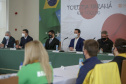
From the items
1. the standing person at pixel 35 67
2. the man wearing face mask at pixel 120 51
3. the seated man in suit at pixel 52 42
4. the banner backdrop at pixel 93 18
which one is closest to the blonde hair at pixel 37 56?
the standing person at pixel 35 67

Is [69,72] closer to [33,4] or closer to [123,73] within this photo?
[123,73]

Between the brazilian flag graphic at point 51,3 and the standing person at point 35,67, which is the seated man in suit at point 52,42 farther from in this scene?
the standing person at point 35,67

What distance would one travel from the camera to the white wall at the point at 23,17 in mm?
8430

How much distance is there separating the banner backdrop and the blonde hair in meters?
4.90

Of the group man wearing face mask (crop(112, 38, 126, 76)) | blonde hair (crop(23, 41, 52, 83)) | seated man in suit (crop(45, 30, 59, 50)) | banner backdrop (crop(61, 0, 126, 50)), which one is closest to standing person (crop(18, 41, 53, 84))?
blonde hair (crop(23, 41, 52, 83))

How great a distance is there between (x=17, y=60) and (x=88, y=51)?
3729 millimetres

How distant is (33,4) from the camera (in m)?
8.46

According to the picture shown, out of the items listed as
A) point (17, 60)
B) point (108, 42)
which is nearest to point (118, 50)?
point (108, 42)

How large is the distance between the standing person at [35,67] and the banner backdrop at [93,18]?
492 cm

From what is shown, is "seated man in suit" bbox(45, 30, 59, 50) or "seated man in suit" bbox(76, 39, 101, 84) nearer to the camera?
"seated man in suit" bbox(76, 39, 101, 84)

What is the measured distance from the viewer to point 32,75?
1.89 m

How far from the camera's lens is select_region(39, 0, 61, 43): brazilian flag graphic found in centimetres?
778

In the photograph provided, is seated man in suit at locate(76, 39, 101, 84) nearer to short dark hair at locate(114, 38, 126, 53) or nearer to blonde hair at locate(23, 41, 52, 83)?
blonde hair at locate(23, 41, 52, 83)

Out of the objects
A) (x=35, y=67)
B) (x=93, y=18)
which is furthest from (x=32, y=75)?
(x=93, y=18)
